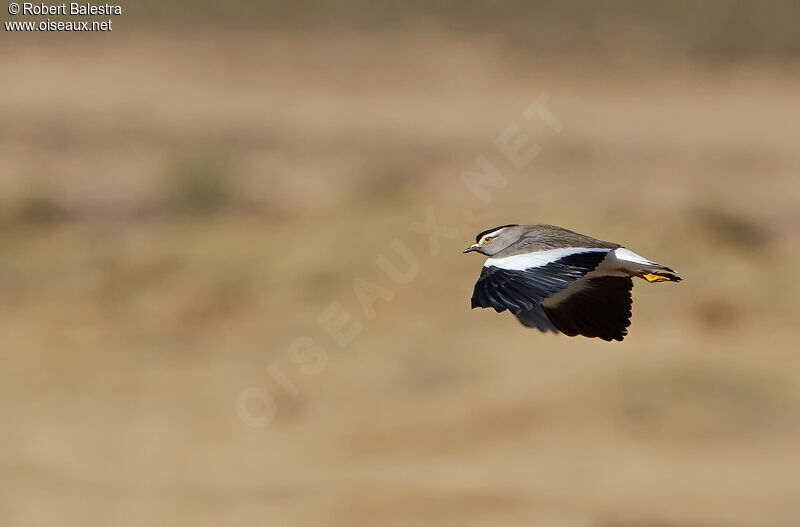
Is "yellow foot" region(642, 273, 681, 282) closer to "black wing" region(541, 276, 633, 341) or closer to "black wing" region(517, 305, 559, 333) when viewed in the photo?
"black wing" region(541, 276, 633, 341)

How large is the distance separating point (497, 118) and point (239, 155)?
22.2 ft

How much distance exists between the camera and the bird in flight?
618 cm

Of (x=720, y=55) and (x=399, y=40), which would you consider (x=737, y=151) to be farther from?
(x=399, y=40)

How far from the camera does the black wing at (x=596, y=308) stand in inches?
292

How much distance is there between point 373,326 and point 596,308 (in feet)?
31.9

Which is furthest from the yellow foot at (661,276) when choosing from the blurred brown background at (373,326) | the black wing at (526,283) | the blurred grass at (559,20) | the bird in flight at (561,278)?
the blurred grass at (559,20)

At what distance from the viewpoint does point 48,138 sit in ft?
94.9

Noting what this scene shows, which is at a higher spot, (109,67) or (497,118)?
(109,67)

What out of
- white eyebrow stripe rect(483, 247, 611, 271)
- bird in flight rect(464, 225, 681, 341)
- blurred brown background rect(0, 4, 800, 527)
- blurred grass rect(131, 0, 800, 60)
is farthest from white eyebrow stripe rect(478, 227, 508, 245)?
blurred grass rect(131, 0, 800, 60)

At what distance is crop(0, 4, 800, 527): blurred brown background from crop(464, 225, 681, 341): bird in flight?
5.89 m

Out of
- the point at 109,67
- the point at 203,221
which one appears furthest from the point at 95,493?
the point at 109,67

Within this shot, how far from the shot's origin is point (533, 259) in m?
6.58

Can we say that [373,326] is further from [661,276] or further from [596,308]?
[661,276]

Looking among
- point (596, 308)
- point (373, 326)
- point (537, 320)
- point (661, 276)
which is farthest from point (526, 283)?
point (373, 326)
